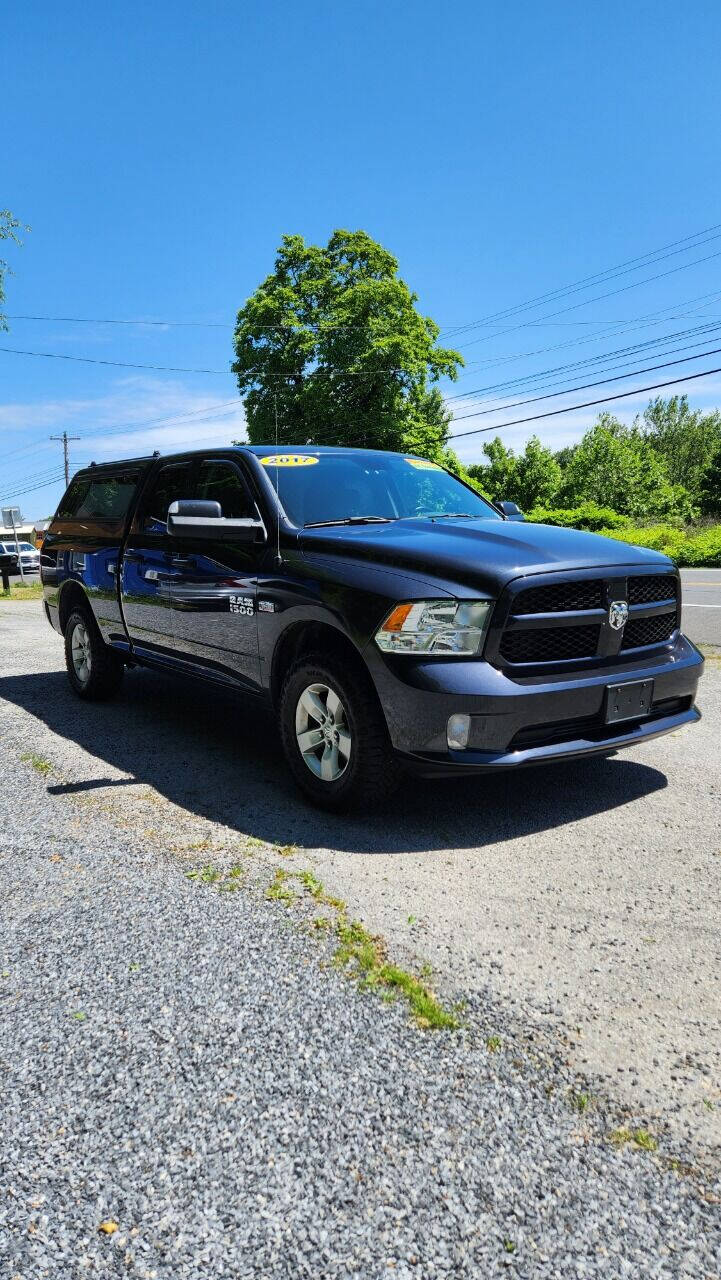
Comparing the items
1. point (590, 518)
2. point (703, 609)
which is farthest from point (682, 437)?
point (703, 609)

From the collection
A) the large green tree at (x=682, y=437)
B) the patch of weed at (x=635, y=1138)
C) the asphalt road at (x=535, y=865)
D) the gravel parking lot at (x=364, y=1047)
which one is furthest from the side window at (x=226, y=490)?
the large green tree at (x=682, y=437)

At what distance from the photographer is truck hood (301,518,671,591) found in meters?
3.52

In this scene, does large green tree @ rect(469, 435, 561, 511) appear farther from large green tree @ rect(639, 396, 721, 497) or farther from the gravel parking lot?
the gravel parking lot

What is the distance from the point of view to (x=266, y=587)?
4289 mm

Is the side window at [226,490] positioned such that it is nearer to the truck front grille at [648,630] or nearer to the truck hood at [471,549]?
the truck hood at [471,549]

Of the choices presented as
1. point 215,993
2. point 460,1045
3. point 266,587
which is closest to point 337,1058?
point 460,1045

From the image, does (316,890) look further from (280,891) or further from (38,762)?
(38,762)

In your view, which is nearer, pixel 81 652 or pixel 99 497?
pixel 99 497

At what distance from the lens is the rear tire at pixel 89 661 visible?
651 cm

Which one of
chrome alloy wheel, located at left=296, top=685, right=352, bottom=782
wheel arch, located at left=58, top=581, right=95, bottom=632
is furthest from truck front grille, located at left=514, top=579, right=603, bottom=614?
wheel arch, located at left=58, top=581, right=95, bottom=632

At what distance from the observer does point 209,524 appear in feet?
14.6

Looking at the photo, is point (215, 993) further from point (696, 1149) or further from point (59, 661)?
point (59, 661)

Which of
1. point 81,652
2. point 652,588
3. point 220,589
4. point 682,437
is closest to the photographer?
point 652,588

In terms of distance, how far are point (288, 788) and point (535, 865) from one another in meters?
1.52
